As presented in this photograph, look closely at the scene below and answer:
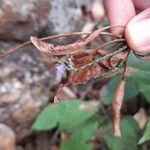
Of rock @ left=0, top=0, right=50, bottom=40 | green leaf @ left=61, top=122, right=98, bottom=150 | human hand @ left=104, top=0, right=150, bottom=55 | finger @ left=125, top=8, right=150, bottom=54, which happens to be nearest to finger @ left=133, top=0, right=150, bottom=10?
human hand @ left=104, top=0, right=150, bottom=55

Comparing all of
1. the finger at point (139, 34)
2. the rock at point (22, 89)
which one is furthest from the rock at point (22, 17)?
the finger at point (139, 34)

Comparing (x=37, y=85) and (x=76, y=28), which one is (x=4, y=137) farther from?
(x=76, y=28)

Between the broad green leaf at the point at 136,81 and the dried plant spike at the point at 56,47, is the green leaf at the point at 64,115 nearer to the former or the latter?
the broad green leaf at the point at 136,81

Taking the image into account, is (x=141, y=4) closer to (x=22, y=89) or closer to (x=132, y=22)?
(x=132, y=22)

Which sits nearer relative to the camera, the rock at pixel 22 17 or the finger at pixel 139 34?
the finger at pixel 139 34

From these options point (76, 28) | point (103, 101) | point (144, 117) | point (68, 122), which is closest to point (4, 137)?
point (68, 122)

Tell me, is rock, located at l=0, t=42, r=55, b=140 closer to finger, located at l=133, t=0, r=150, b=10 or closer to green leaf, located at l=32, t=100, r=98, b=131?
green leaf, located at l=32, t=100, r=98, b=131
